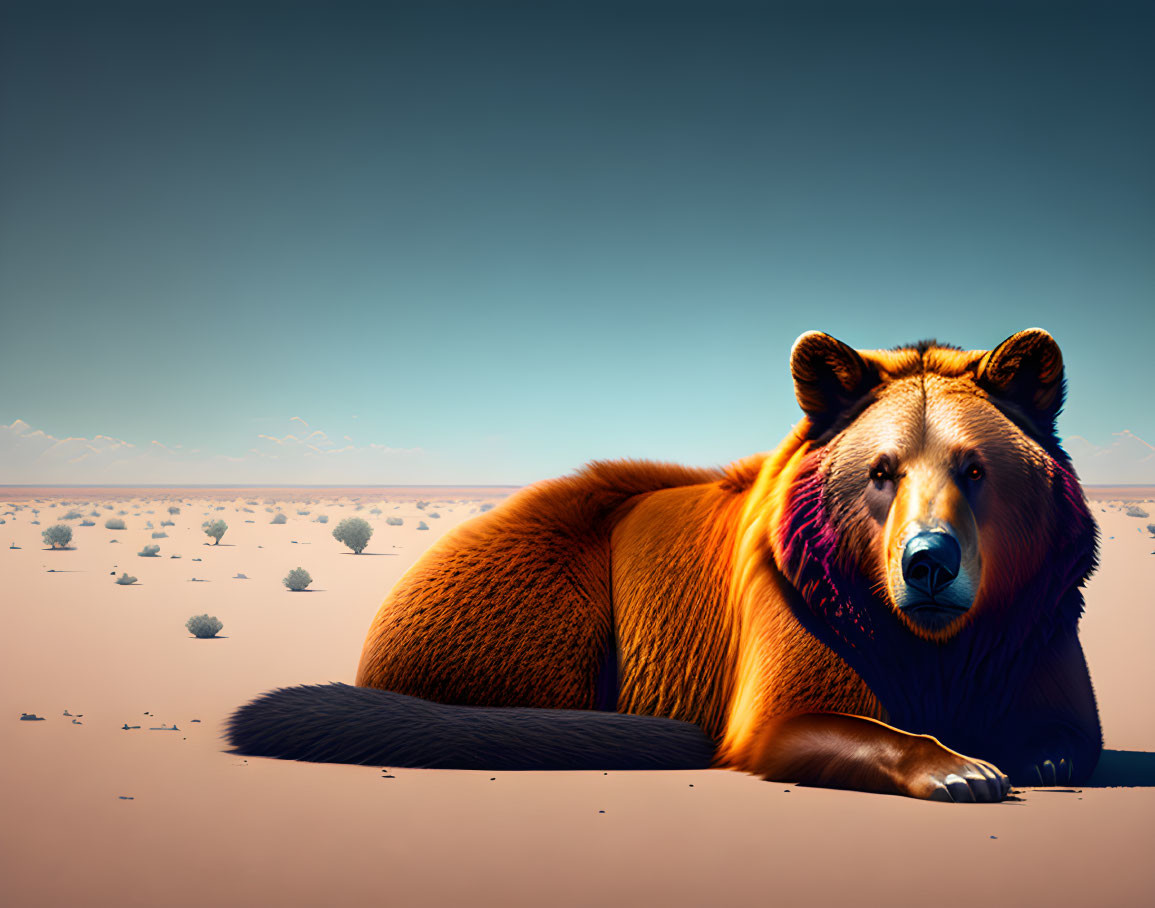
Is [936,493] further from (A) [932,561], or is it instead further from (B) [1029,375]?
(B) [1029,375]

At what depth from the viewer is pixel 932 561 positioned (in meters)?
3.62

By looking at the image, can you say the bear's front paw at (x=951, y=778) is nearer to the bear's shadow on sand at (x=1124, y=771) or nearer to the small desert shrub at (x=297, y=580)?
the bear's shadow on sand at (x=1124, y=771)

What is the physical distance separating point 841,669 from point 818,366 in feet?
5.14

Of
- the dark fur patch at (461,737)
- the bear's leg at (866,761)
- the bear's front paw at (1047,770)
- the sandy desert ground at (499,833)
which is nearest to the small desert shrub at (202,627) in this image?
the sandy desert ground at (499,833)

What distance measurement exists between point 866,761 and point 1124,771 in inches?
68.6

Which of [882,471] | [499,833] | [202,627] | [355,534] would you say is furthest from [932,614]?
[355,534]

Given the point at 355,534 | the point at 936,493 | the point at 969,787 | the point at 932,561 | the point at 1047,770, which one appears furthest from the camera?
the point at 355,534

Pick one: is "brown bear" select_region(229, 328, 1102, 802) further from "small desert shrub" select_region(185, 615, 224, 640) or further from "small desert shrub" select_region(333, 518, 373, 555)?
"small desert shrub" select_region(333, 518, 373, 555)

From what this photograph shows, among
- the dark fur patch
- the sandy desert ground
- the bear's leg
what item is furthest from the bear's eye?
the dark fur patch

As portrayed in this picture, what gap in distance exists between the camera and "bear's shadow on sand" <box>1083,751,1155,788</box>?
4320mm

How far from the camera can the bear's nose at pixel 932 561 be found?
3617 millimetres

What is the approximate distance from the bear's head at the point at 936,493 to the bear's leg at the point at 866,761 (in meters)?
0.50

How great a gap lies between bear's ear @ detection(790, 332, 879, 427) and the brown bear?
1 cm

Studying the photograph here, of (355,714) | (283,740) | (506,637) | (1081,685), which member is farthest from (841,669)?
(283,740)
